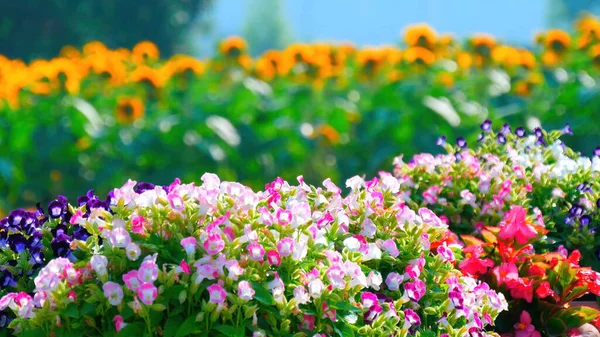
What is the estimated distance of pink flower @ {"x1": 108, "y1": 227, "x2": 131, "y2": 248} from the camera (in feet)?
8.87

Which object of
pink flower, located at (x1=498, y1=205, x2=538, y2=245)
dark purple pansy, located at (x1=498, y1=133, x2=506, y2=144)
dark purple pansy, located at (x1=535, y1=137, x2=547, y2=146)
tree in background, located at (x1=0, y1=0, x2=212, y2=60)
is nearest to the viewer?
pink flower, located at (x1=498, y1=205, x2=538, y2=245)

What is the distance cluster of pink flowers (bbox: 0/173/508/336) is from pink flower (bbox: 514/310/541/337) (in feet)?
1.18

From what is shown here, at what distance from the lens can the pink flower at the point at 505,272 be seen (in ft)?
11.3

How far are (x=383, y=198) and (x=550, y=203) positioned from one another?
1.09 meters

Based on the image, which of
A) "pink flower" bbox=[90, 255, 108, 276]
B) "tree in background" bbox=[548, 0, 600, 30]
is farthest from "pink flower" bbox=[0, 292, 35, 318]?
"tree in background" bbox=[548, 0, 600, 30]

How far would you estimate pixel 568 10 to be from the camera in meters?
48.7

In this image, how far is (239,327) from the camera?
2623 mm

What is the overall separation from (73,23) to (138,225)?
2003 cm

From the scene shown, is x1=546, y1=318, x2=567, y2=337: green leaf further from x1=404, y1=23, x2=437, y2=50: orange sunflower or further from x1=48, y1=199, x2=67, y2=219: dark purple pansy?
x1=404, y1=23, x2=437, y2=50: orange sunflower

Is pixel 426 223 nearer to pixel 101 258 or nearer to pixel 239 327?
pixel 239 327

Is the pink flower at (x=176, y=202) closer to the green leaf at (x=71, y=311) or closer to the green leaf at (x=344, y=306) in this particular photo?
the green leaf at (x=71, y=311)

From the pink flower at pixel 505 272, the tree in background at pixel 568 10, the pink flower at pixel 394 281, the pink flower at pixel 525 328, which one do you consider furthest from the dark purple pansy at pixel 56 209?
the tree in background at pixel 568 10

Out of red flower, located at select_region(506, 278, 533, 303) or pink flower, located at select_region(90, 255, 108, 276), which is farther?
red flower, located at select_region(506, 278, 533, 303)

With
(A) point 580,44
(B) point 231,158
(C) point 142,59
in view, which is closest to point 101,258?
(B) point 231,158
